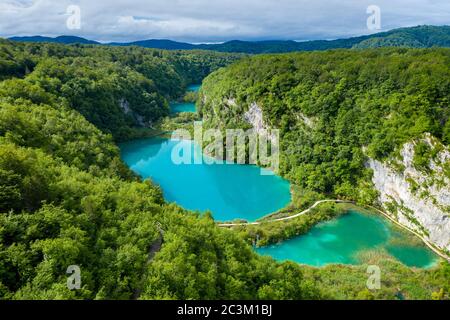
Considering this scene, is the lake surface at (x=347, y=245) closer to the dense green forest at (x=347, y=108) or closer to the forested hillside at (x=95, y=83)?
the dense green forest at (x=347, y=108)

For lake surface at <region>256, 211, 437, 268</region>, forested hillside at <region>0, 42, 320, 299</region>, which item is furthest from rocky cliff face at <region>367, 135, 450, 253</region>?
forested hillside at <region>0, 42, 320, 299</region>

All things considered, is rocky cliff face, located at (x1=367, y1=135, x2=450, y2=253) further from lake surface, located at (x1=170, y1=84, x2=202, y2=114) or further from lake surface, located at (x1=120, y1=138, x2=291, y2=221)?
lake surface, located at (x1=170, y1=84, x2=202, y2=114)

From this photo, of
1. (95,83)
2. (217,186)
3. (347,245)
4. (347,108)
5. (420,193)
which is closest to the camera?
(347,245)

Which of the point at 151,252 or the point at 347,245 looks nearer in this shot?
the point at 151,252

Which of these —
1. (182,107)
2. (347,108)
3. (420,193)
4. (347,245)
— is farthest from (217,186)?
(182,107)

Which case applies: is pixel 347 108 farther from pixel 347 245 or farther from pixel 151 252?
pixel 151 252

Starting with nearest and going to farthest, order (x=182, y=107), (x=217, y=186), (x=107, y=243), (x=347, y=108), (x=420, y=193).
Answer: (x=107, y=243) < (x=420, y=193) < (x=347, y=108) < (x=217, y=186) < (x=182, y=107)
